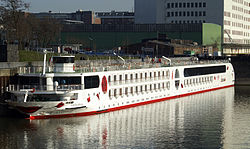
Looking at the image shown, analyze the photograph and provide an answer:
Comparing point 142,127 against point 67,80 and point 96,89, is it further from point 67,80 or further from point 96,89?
point 67,80

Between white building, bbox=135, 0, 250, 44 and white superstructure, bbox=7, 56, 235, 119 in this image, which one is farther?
white building, bbox=135, 0, 250, 44

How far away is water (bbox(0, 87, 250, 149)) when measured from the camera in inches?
1693

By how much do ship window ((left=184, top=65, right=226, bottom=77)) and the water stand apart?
19086 millimetres

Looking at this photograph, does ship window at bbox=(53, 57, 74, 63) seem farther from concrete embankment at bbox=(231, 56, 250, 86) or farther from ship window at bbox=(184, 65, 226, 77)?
concrete embankment at bbox=(231, 56, 250, 86)

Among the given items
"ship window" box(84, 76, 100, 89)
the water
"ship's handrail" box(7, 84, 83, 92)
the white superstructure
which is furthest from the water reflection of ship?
"ship window" box(84, 76, 100, 89)

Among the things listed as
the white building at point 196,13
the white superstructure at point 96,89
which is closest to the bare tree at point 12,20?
the white superstructure at point 96,89

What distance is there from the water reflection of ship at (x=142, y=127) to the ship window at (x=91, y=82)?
339 centimetres

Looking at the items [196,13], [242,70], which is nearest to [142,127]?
[242,70]

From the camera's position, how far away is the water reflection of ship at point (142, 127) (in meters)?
44.0

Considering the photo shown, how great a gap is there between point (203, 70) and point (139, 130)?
42.1m

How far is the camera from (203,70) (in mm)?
88812

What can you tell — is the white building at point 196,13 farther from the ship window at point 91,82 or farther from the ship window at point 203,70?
the ship window at point 91,82

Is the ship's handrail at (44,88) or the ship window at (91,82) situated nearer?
the ship's handrail at (44,88)

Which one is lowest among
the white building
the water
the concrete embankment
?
the water
